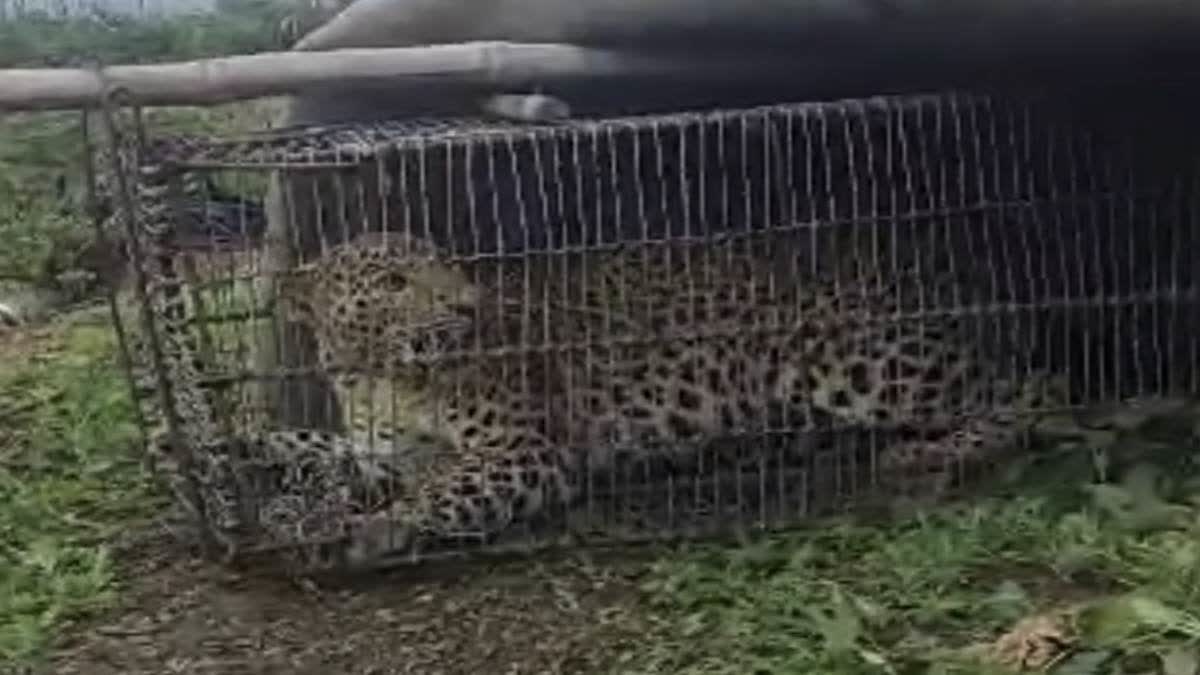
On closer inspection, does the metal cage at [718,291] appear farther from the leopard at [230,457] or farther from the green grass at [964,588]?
the green grass at [964,588]

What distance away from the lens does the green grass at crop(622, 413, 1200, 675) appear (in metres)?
3.27

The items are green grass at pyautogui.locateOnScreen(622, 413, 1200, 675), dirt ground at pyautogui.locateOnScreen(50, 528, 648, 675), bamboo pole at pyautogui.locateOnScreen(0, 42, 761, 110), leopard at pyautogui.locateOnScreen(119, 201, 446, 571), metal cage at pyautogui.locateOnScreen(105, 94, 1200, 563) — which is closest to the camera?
green grass at pyautogui.locateOnScreen(622, 413, 1200, 675)

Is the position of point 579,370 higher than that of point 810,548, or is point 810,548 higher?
point 579,370

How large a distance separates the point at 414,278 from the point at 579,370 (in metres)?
0.41

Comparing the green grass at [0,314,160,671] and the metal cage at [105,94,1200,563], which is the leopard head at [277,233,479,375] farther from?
the green grass at [0,314,160,671]

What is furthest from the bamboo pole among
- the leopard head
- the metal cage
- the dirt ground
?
the dirt ground

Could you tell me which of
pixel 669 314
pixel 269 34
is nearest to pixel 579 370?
pixel 669 314

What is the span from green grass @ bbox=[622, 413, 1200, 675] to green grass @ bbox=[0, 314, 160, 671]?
1.25m

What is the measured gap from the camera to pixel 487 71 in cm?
469

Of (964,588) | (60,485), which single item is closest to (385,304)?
(60,485)

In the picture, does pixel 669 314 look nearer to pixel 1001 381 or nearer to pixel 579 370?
pixel 579 370

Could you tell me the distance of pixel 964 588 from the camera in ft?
12.7

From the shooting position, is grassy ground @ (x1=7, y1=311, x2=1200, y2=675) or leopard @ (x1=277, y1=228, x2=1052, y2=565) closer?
grassy ground @ (x1=7, y1=311, x2=1200, y2=675)

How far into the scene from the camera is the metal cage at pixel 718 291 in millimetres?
4559
